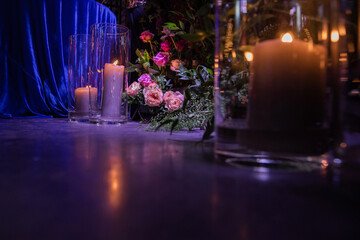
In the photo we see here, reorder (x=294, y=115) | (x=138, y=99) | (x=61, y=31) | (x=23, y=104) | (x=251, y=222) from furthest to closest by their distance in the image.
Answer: (x=61, y=31)
(x=23, y=104)
(x=138, y=99)
(x=294, y=115)
(x=251, y=222)

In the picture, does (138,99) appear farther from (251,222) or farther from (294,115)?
(251,222)

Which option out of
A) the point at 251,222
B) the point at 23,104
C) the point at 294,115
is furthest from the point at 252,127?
the point at 23,104

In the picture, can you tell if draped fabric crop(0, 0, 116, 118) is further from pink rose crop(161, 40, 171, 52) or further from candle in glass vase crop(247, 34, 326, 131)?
candle in glass vase crop(247, 34, 326, 131)

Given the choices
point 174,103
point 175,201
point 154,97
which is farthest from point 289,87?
point 154,97

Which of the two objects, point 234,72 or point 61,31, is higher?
point 61,31

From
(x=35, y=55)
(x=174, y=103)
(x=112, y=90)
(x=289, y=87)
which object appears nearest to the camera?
(x=289, y=87)

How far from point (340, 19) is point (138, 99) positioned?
2.74ft

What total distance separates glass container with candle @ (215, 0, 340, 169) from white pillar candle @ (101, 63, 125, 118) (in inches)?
24.9

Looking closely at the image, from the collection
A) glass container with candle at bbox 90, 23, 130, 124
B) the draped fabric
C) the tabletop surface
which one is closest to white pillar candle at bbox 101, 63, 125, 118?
glass container with candle at bbox 90, 23, 130, 124

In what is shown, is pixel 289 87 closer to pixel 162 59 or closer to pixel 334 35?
pixel 334 35

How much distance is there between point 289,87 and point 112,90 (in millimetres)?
724

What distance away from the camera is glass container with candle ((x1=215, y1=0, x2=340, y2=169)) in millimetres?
263

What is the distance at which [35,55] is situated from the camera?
1.93 metres

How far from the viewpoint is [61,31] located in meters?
2.01
